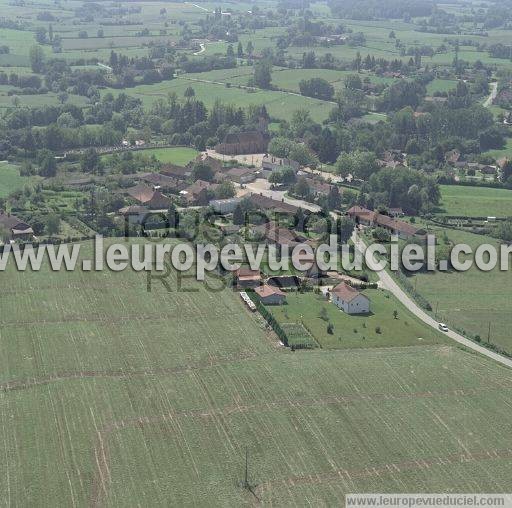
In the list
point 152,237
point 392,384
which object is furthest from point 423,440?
point 152,237

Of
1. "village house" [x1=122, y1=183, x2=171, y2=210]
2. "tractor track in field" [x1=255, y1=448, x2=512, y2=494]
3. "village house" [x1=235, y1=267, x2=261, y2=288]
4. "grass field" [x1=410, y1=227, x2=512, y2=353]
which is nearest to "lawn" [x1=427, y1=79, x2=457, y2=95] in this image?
"village house" [x1=122, y1=183, x2=171, y2=210]

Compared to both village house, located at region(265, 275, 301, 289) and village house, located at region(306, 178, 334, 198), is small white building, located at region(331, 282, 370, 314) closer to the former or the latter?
village house, located at region(265, 275, 301, 289)

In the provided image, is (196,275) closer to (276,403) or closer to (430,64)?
→ (276,403)

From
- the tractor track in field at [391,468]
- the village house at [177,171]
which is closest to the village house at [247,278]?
the tractor track in field at [391,468]

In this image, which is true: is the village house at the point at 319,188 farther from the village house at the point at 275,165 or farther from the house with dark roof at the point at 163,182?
the house with dark roof at the point at 163,182

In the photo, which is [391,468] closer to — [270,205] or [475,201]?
[270,205]

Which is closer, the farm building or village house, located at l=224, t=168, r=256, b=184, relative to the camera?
the farm building
